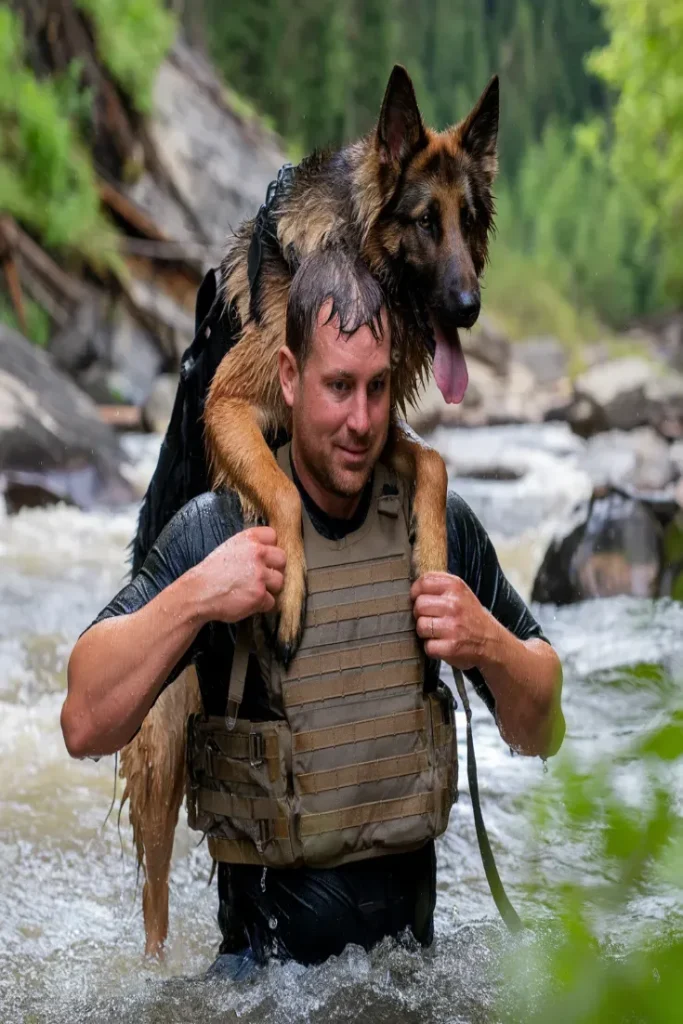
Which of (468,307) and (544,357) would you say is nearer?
(468,307)

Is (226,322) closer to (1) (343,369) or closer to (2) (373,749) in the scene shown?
(1) (343,369)

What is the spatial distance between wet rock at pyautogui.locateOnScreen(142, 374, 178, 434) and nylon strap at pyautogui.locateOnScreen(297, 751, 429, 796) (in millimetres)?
12479

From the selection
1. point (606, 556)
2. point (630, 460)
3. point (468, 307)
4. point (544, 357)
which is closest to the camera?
point (468, 307)

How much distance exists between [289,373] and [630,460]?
37.1ft

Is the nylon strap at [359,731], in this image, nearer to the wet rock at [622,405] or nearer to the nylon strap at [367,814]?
the nylon strap at [367,814]

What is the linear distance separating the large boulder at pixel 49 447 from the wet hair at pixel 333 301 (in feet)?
27.8

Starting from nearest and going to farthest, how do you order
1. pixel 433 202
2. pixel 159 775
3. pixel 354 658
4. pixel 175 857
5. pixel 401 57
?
pixel 354 658, pixel 433 202, pixel 159 775, pixel 175 857, pixel 401 57

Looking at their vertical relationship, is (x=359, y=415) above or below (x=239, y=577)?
above

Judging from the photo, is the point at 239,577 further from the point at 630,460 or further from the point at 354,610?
the point at 630,460

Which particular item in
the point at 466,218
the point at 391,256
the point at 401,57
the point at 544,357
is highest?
the point at 401,57

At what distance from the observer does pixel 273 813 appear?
2662 mm

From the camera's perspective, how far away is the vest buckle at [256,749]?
2.69 m

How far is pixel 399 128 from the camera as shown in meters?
3.40

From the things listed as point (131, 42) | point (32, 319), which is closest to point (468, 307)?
point (32, 319)
